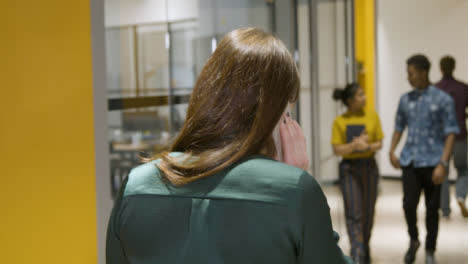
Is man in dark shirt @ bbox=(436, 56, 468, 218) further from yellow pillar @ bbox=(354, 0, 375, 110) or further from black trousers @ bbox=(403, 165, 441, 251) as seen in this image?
yellow pillar @ bbox=(354, 0, 375, 110)

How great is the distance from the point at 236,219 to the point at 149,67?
1.94 m

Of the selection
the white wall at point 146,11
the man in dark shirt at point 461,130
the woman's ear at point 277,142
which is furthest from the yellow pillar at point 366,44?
the woman's ear at point 277,142

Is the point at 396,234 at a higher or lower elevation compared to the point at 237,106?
lower

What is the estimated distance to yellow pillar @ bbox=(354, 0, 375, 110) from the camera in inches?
373

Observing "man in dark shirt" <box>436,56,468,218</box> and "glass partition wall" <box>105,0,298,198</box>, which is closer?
"glass partition wall" <box>105,0,298,198</box>

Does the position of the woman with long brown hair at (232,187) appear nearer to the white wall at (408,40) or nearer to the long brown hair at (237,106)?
the long brown hair at (237,106)

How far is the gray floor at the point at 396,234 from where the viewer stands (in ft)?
18.6

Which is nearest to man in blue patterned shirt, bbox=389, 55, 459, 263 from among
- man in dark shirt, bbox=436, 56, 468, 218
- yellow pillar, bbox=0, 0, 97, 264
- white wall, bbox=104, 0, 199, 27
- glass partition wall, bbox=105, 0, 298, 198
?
man in dark shirt, bbox=436, 56, 468, 218

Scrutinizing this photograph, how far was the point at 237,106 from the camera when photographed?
4.01 feet

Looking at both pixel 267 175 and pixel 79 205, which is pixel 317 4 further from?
pixel 267 175

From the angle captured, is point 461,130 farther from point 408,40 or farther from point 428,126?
point 408,40

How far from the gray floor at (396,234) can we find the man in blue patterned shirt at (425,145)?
0.39m

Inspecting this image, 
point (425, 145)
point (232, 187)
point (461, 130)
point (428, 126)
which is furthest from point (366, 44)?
point (232, 187)

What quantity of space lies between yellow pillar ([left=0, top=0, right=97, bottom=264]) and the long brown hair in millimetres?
989
